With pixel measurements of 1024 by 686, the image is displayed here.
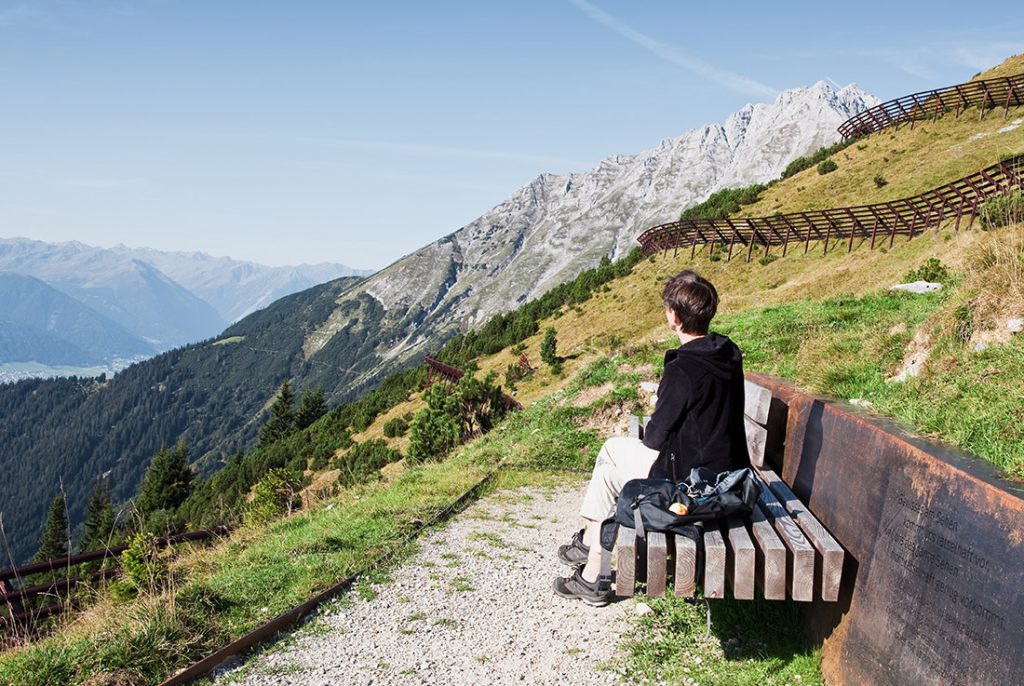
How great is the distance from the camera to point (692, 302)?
4781 millimetres

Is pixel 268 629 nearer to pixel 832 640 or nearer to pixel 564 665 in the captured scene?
pixel 564 665

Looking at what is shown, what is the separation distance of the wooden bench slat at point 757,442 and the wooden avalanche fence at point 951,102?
4751cm

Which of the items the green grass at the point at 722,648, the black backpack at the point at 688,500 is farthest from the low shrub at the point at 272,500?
the black backpack at the point at 688,500

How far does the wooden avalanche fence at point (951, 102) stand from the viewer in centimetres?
4171

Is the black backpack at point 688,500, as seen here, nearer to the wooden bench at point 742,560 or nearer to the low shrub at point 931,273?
the wooden bench at point 742,560

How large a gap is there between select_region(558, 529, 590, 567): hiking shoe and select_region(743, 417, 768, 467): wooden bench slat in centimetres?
170

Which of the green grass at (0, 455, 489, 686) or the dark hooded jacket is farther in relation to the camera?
the green grass at (0, 455, 489, 686)

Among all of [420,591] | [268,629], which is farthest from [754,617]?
[268,629]

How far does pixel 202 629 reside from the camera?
5.44m

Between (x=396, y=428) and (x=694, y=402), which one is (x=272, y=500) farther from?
(x=396, y=428)

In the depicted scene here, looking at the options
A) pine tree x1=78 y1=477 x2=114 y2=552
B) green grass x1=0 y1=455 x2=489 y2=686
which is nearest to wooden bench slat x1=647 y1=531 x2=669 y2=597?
green grass x1=0 y1=455 x2=489 y2=686

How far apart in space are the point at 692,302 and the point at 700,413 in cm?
83

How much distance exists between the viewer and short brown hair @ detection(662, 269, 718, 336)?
476 cm

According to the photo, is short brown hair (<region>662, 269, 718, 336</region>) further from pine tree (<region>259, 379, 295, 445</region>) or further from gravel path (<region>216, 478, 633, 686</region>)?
pine tree (<region>259, 379, 295, 445</region>)
